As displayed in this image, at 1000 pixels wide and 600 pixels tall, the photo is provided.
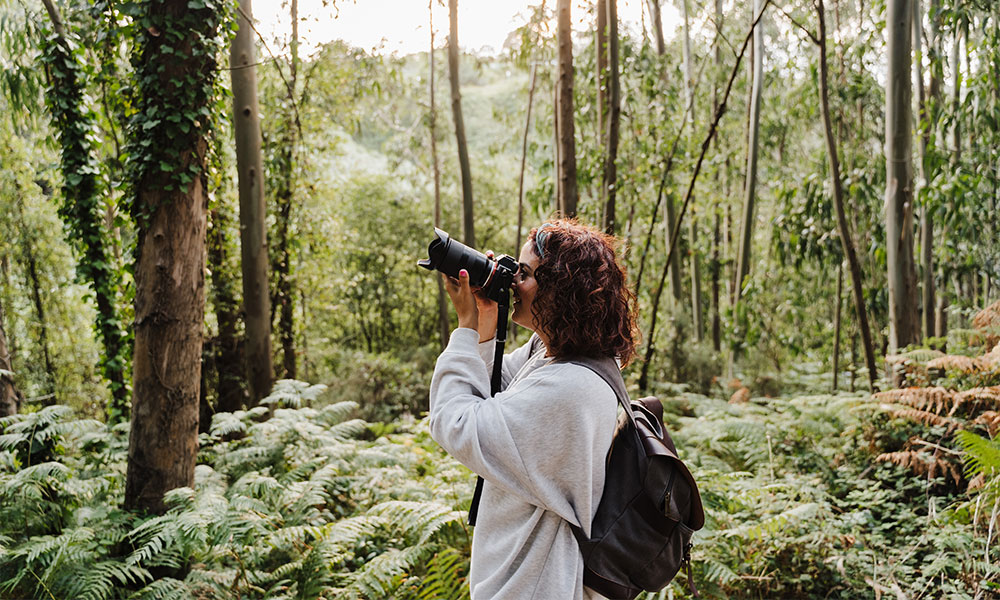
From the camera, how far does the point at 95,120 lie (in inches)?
206

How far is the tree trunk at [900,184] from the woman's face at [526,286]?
4415mm

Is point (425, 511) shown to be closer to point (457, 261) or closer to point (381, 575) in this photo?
→ point (381, 575)

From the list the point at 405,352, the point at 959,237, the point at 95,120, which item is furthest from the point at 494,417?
the point at 405,352

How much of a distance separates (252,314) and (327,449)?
6.19 ft

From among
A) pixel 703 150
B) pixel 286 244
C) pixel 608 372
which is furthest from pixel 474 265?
pixel 286 244

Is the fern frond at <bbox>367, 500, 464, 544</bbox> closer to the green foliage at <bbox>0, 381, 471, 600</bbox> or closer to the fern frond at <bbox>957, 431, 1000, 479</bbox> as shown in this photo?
the green foliage at <bbox>0, 381, 471, 600</bbox>

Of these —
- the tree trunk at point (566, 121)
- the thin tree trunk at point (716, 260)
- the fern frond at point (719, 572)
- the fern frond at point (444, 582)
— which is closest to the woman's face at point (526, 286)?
the fern frond at point (444, 582)

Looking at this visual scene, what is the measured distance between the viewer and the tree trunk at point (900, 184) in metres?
4.77

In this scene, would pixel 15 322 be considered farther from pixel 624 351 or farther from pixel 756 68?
pixel 624 351

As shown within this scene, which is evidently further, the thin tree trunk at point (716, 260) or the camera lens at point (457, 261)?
the thin tree trunk at point (716, 260)

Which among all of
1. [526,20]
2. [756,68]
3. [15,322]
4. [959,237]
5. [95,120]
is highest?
[526,20]

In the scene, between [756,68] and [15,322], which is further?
[15,322]

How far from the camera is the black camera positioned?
62.7 inches

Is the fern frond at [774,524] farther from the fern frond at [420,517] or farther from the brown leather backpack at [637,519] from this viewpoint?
the brown leather backpack at [637,519]
